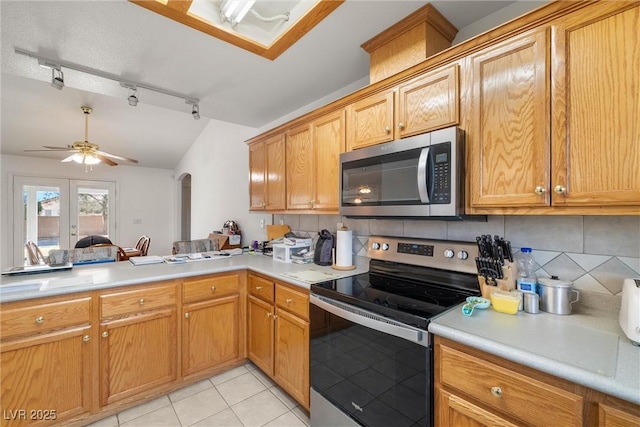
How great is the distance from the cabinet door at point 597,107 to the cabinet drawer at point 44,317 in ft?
8.37

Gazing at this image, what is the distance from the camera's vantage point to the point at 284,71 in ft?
6.89

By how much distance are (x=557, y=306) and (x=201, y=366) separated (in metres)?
2.33

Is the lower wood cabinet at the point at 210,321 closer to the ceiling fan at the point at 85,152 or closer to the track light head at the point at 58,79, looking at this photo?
the track light head at the point at 58,79

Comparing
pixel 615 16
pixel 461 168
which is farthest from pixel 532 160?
pixel 615 16

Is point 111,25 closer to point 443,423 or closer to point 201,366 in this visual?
point 201,366

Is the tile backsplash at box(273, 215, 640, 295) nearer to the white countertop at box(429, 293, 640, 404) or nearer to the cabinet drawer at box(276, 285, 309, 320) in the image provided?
the white countertop at box(429, 293, 640, 404)

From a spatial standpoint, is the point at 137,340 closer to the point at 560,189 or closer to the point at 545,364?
the point at 545,364

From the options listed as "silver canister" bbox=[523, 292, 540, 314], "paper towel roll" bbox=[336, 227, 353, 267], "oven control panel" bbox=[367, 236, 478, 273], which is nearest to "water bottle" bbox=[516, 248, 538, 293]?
"silver canister" bbox=[523, 292, 540, 314]

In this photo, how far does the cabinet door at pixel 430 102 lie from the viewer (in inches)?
53.3

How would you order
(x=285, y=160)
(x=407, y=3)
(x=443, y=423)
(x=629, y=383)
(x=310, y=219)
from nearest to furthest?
(x=629, y=383) < (x=443, y=423) < (x=407, y=3) < (x=285, y=160) < (x=310, y=219)

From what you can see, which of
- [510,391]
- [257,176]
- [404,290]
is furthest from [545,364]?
[257,176]

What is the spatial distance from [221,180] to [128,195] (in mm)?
3166

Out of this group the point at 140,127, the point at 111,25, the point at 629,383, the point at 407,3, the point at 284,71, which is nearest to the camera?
the point at 629,383

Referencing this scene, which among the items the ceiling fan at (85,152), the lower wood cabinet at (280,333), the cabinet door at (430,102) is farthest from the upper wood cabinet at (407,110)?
the ceiling fan at (85,152)
